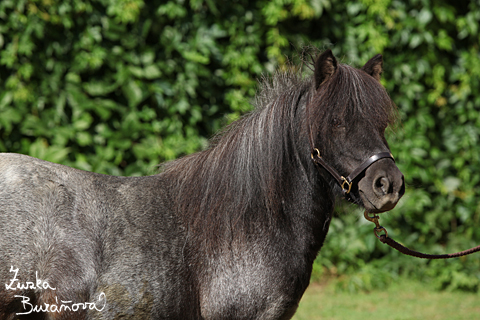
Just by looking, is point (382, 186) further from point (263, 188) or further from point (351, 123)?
point (263, 188)

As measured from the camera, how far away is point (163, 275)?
226 cm

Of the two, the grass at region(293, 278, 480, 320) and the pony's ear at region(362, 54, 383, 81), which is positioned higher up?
the pony's ear at region(362, 54, 383, 81)

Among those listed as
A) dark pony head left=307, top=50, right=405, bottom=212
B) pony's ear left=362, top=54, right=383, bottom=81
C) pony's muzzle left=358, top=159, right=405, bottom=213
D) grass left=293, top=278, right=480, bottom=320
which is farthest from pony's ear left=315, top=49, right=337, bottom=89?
grass left=293, top=278, right=480, bottom=320

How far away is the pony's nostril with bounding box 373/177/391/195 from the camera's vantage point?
7.21 ft

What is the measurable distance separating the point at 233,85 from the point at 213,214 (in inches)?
121

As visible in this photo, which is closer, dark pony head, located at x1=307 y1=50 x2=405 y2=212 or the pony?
the pony

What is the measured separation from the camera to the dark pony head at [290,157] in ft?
7.61

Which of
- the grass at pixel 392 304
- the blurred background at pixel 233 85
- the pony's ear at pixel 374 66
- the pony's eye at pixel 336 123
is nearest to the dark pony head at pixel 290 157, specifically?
the pony's eye at pixel 336 123

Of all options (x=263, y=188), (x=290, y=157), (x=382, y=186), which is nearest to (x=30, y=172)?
(x=263, y=188)

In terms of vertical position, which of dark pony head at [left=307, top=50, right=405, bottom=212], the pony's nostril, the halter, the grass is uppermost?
dark pony head at [left=307, top=50, right=405, bottom=212]

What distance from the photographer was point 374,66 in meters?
2.66

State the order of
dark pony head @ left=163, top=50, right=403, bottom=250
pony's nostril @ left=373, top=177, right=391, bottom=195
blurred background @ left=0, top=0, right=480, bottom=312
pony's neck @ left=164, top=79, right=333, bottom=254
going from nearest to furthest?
pony's nostril @ left=373, top=177, right=391, bottom=195 < dark pony head @ left=163, top=50, right=403, bottom=250 < pony's neck @ left=164, top=79, right=333, bottom=254 < blurred background @ left=0, top=0, right=480, bottom=312

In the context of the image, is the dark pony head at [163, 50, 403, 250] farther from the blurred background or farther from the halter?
the blurred background

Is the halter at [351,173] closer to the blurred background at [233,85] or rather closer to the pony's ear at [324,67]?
the pony's ear at [324,67]
